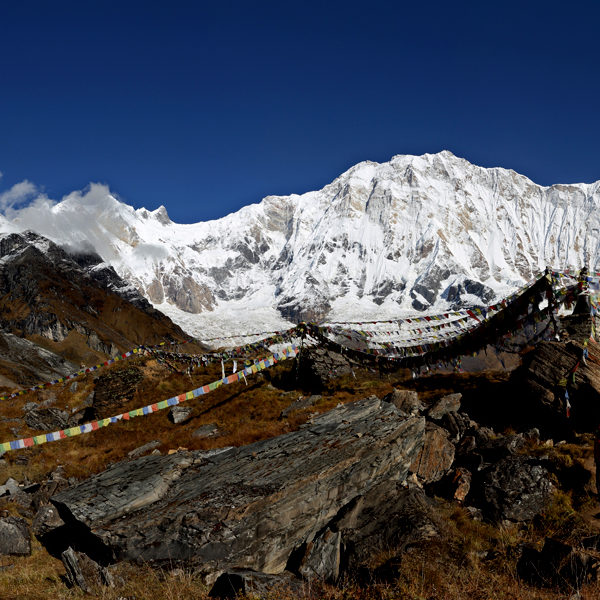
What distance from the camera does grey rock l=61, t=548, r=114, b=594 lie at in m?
8.30

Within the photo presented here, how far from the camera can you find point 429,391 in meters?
22.2

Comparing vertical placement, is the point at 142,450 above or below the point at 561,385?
below

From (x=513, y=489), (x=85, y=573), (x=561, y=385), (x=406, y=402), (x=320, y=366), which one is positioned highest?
(x=561, y=385)

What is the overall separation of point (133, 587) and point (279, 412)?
14426 millimetres

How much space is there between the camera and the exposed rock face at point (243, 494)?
901 cm

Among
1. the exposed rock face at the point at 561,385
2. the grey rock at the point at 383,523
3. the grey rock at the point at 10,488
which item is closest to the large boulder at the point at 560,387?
the exposed rock face at the point at 561,385

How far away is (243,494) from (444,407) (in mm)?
9861

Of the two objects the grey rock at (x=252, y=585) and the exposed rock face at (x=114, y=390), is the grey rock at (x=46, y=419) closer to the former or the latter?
the exposed rock face at (x=114, y=390)

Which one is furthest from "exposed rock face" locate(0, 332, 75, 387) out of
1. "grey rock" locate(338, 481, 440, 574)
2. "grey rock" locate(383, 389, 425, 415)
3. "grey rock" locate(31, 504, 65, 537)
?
"grey rock" locate(338, 481, 440, 574)

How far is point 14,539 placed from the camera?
37.0 feet

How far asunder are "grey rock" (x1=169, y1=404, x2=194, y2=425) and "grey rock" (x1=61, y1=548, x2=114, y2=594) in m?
14.5

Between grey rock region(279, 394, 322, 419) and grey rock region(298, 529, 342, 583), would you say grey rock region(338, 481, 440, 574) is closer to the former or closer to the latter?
grey rock region(298, 529, 342, 583)

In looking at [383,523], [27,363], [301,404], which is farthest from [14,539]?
[27,363]

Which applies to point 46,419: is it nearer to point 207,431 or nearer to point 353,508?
point 207,431
